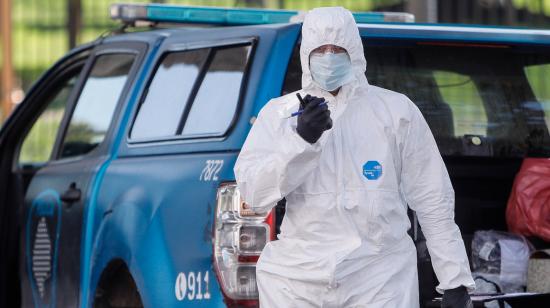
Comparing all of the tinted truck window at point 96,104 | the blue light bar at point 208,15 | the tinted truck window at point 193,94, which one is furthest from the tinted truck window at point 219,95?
the blue light bar at point 208,15

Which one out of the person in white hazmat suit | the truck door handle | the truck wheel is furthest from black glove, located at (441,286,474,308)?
the truck door handle

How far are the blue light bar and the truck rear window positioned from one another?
74cm

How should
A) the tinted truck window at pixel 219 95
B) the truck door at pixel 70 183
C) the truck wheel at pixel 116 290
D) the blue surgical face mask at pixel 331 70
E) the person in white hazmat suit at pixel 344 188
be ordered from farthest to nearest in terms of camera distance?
the truck door at pixel 70 183 < the truck wheel at pixel 116 290 < the tinted truck window at pixel 219 95 < the blue surgical face mask at pixel 331 70 < the person in white hazmat suit at pixel 344 188

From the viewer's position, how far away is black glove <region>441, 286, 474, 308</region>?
424 centimetres

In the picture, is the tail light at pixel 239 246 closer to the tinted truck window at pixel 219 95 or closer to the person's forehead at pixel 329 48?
the tinted truck window at pixel 219 95

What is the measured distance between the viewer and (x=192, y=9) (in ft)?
20.5

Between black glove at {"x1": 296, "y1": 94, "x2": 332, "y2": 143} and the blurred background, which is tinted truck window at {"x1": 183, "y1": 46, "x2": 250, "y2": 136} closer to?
black glove at {"x1": 296, "y1": 94, "x2": 332, "y2": 143}

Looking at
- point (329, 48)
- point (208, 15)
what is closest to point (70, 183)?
point (208, 15)

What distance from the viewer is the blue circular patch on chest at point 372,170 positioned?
163 inches

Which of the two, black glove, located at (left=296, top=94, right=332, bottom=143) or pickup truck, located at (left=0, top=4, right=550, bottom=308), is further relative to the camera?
pickup truck, located at (left=0, top=4, right=550, bottom=308)

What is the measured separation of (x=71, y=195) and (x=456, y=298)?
226cm

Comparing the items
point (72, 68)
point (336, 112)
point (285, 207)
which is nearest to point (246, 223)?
point (285, 207)

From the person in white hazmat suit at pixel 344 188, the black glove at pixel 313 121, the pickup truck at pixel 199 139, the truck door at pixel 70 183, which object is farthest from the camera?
the truck door at pixel 70 183

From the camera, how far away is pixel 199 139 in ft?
16.6
